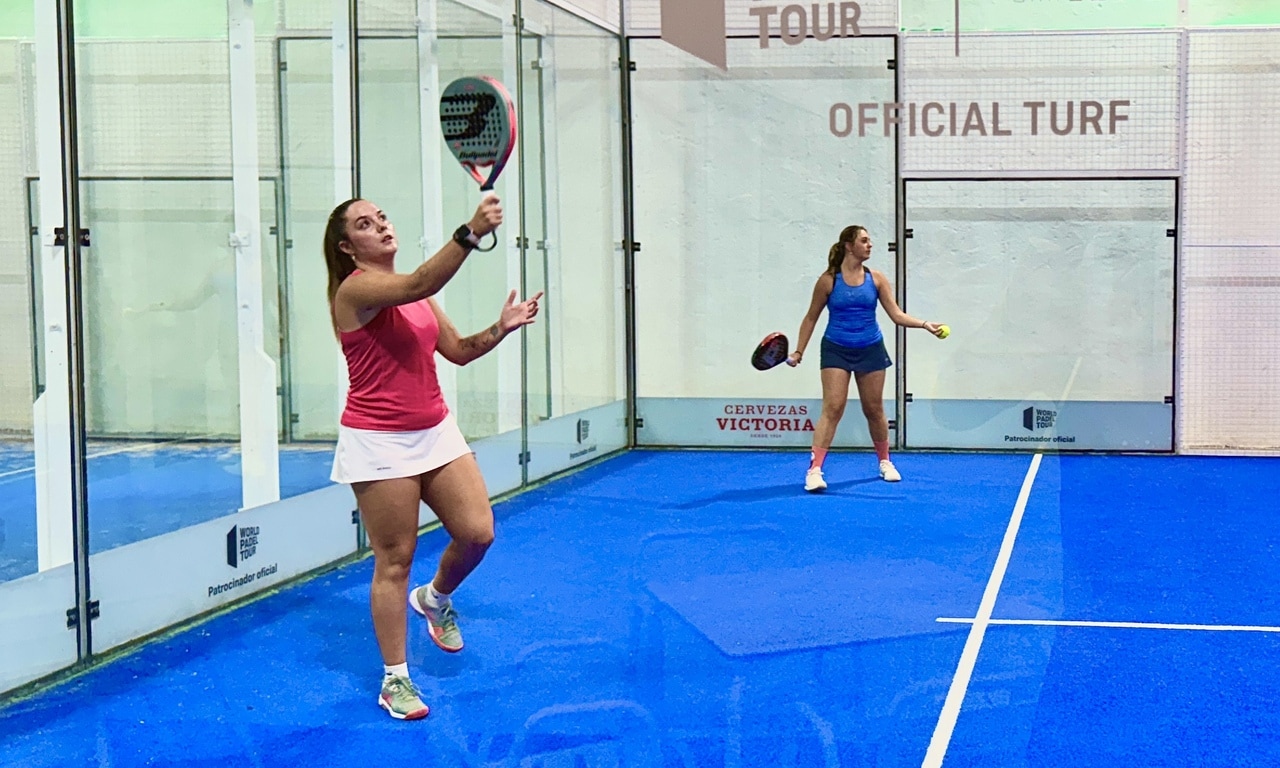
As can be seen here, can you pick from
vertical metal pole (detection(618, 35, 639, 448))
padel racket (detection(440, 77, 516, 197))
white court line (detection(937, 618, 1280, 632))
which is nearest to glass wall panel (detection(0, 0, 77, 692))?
padel racket (detection(440, 77, 516, 197))

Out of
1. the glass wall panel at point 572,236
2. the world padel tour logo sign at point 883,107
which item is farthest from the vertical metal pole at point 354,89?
the world padel tour logo sign at point 883,107

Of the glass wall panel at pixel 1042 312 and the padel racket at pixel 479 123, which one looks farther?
the glass wall panel at pixel 1042 312

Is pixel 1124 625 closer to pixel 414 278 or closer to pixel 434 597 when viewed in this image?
pixel 434 597

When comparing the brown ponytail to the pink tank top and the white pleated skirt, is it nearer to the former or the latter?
the pink tank top

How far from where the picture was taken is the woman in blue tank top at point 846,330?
10.4 metres

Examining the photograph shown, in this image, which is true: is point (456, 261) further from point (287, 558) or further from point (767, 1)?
point (767, 1)

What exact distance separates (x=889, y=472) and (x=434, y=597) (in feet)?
18.6

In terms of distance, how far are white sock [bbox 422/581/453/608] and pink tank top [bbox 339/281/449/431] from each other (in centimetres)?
89

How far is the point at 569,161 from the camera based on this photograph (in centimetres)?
1160

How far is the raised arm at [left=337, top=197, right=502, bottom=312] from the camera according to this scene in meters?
4.42

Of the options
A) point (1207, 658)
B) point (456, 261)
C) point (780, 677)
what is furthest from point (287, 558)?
point (1207, 658)

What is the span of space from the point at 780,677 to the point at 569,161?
263 inches

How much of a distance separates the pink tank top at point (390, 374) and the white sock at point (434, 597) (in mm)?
891

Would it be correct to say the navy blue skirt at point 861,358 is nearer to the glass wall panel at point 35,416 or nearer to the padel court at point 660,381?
the padel court at point 660,381
